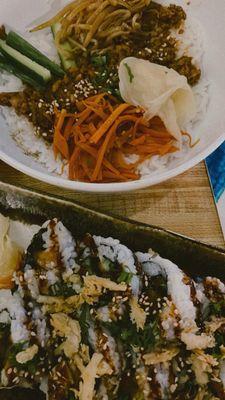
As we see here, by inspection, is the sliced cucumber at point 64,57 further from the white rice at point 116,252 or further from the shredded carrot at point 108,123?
the white rice at point 116,252

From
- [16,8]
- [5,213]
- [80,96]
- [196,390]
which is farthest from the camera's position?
[16,8]

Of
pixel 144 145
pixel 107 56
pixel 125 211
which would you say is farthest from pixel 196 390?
pixel 107 56

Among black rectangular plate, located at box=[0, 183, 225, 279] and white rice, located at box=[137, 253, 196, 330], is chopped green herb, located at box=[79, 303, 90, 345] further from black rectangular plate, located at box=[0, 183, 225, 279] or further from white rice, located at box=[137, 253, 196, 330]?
black rectangular plate, located at box=[0, 183, 225, 279]

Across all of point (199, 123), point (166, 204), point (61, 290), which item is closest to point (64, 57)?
point (199, 123)

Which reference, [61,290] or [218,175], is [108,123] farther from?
[61,290]

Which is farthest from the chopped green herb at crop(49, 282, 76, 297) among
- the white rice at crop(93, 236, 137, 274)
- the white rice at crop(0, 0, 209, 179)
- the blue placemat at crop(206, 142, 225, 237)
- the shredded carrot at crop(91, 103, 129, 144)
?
the blue placemat at crop(206, 142, 225, 237)

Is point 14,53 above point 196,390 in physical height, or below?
above

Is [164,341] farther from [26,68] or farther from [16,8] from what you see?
[16,8]
